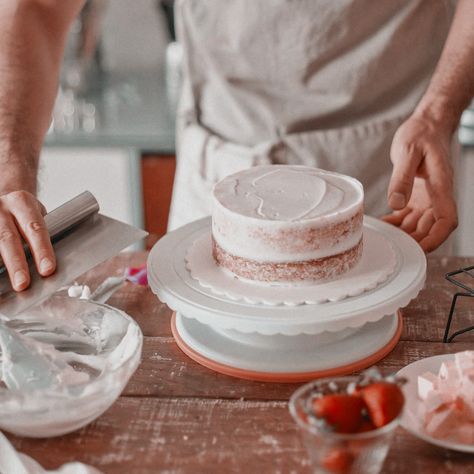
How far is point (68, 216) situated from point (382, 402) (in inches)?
21.1

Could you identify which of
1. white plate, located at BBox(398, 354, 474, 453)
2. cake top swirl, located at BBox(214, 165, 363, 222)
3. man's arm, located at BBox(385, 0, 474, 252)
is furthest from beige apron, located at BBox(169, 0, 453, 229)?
white plate, located at BBox(398, 354, 474, 453)

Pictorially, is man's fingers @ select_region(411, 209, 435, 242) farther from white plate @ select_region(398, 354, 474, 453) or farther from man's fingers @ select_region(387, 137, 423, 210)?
white plate @ select_region(398, 354, 474, 453)

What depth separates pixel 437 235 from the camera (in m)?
1.29

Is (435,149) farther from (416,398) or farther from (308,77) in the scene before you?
(416,398)

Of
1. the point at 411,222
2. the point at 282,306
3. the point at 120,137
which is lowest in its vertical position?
the point at 120,137

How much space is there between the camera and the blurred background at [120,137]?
2.45 metres

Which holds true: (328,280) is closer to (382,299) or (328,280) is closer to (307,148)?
(382,299)

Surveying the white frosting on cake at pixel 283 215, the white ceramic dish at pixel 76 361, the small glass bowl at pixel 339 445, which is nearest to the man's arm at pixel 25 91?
the white ceramic dish at pixel 76 361

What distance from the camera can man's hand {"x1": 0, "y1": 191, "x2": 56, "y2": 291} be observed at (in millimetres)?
1022

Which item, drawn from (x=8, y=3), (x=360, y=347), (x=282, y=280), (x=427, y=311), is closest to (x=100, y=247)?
(x=282, y=280)

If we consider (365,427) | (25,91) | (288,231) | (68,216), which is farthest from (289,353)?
(25,91)

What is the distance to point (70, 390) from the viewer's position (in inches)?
33.4

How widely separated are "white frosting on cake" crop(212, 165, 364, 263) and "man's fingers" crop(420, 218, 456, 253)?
0.23 meters

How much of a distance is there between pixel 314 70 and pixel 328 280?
0.68 meters
